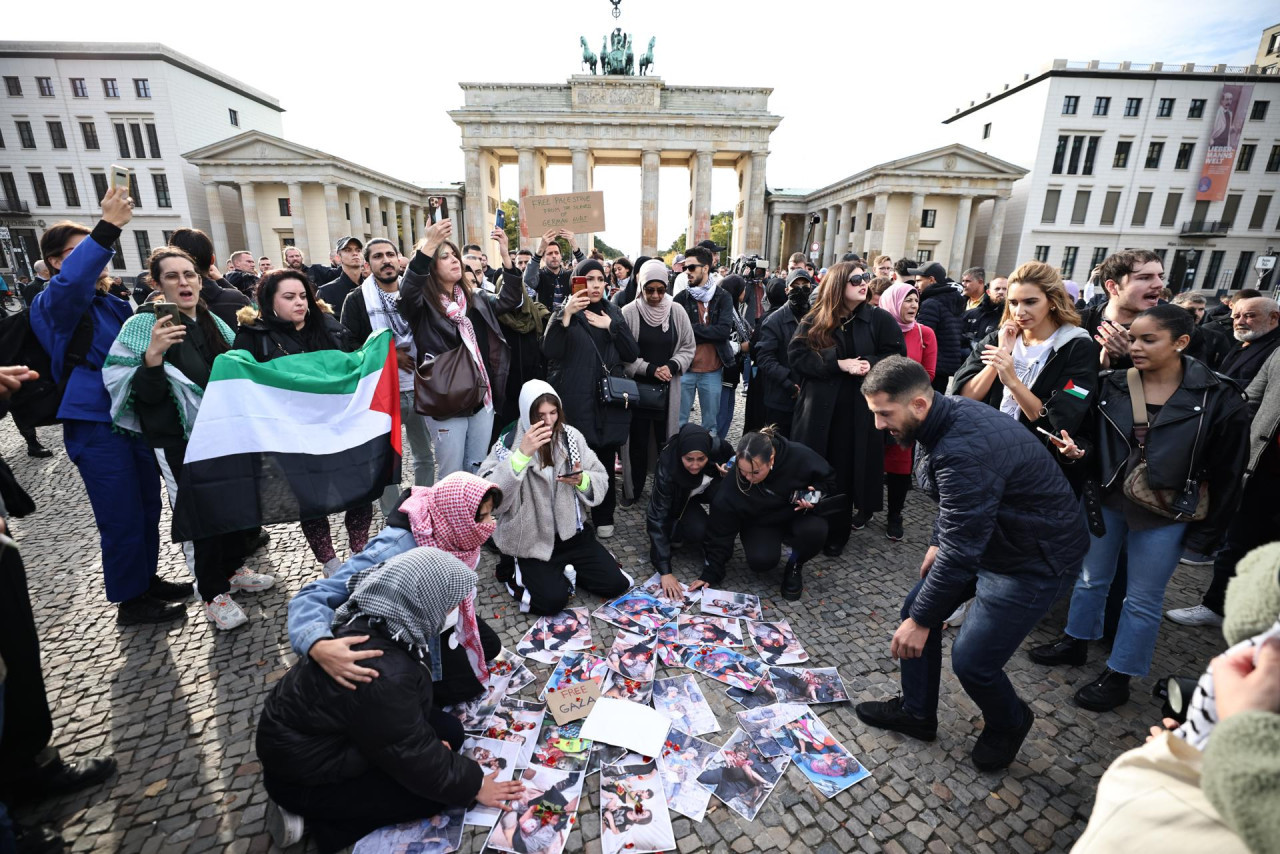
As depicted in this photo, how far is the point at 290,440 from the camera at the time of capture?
3.51 metres

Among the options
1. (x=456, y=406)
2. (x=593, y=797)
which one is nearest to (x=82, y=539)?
(x=456, y=406)

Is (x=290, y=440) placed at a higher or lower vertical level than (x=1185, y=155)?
lower

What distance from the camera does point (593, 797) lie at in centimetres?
254

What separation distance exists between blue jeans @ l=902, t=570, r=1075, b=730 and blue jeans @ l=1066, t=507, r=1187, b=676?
84 cm

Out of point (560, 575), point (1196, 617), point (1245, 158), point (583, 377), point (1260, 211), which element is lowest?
A: point (1196, 617)

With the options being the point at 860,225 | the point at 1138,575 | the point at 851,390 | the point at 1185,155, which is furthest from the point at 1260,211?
the point at 1138,575

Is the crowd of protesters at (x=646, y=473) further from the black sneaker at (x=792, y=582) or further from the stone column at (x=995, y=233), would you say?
the stone column at (x=995, y=233)

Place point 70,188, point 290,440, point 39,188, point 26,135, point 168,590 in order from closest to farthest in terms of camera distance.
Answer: point 290,440 → point 168,590 → point 26,135 → point 39,188 → point 70,188

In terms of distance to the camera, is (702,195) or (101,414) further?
(702,195)

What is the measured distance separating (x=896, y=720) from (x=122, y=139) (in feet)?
182

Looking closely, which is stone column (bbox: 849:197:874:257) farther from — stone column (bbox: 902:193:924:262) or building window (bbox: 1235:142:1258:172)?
building window (bbox: 1235:142:1258:172)

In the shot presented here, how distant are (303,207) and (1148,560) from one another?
4595cm

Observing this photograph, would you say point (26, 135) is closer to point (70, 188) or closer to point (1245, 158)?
point (70, 188)

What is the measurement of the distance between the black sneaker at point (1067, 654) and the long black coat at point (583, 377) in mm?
3411
